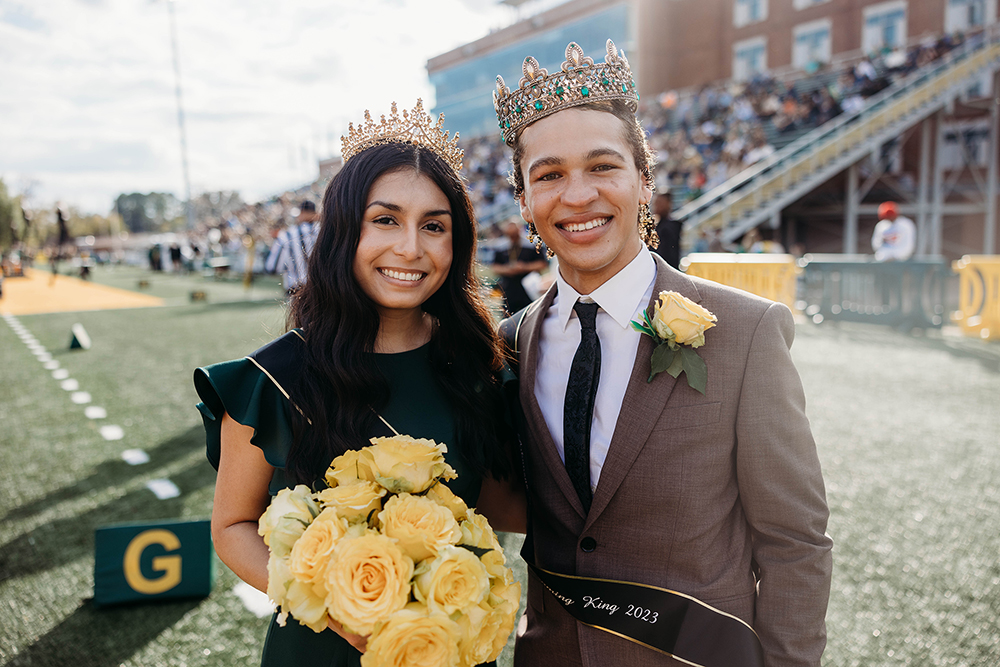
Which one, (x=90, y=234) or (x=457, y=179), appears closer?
(x=457, y=179)

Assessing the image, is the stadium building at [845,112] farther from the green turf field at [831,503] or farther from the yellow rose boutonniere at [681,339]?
the yellow rose boutonniere at [681,339]

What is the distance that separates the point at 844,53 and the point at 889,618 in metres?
30.0

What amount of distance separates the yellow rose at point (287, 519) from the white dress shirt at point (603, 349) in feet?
2.13

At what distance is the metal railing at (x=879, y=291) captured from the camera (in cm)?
1041

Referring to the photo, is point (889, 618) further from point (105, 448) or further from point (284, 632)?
point (105, 448)

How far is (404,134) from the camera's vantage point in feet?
6.37

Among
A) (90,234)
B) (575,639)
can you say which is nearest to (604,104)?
(575,639)

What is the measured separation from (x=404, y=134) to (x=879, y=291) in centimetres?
1129

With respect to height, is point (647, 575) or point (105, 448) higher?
point (647, 575)

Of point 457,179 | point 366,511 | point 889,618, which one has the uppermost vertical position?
point 457,179

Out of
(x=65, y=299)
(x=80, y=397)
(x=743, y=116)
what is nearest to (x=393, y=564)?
(x=80, y=397)

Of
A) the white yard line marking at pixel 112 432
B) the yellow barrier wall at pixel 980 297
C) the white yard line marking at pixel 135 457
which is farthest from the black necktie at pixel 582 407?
the yellow barrier wall at pixel 980 297

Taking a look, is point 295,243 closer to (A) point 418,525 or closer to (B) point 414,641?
(A) point 418,525

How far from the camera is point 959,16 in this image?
24.7 metres
